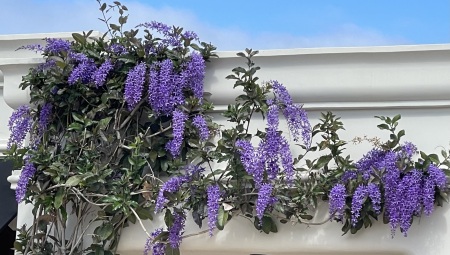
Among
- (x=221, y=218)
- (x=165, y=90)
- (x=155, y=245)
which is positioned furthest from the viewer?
(x=165, y=90)

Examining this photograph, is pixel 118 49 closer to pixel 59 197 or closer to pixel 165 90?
pixel 165 90

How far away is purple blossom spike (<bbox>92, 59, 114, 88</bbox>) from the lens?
13.1 feet

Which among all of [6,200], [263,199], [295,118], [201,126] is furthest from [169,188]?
[6,200]

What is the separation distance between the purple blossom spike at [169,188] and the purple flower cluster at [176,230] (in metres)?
0.10

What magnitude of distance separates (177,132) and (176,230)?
52 centimetres

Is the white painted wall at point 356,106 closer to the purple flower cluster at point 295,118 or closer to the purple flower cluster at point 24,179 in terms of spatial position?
the purple flower cluster at point 295,118

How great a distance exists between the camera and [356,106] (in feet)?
12.9

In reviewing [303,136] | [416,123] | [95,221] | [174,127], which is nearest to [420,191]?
[416,123]

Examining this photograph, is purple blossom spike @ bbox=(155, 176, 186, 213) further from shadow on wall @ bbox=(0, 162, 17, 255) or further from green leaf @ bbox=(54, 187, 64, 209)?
shadow on wall @ bbox=(0, 162, 17, 255)

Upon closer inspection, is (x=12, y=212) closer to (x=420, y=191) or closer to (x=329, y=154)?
(x=329, y=154)

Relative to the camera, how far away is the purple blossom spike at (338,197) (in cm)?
366

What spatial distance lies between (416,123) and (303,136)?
0.61 m

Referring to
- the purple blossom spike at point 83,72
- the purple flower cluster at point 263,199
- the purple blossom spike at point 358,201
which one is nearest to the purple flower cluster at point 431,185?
the purple blossom spike at point 358,201

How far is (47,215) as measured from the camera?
402 cm
